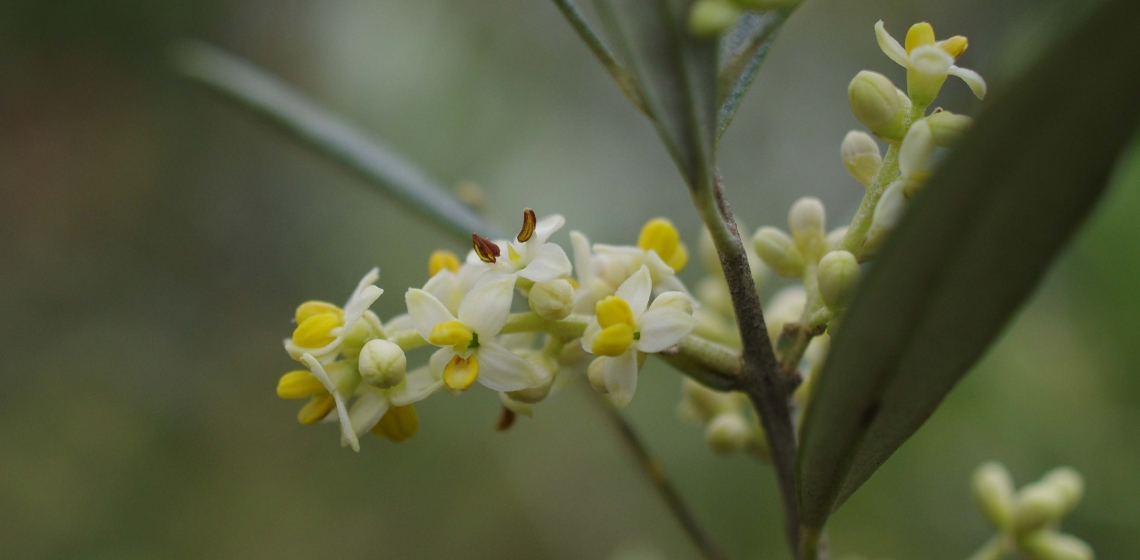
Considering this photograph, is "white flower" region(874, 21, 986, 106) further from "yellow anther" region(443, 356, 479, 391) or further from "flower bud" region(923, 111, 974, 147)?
"yellow anther" region(443, 356, 479, 391)

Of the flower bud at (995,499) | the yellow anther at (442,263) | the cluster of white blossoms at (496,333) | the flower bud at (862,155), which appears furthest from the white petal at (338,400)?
the flower bud at (995,499)

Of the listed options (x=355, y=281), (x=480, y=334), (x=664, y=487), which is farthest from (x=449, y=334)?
(x=355, y=281)

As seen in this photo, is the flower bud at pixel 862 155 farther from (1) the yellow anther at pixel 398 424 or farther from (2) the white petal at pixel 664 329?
(1) the yellow anther at pixel 398 424

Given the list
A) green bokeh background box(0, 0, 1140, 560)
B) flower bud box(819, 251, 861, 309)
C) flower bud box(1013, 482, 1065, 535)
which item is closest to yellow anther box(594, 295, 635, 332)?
flower bud box(819, 251, 861, 309)

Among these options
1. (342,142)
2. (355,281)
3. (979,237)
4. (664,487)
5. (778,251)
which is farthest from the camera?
(355,281)

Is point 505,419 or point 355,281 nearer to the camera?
point 505,419

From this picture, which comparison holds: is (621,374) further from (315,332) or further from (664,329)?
(315,332)

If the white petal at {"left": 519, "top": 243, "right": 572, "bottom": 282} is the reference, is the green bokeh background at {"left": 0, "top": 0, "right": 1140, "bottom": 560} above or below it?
below
